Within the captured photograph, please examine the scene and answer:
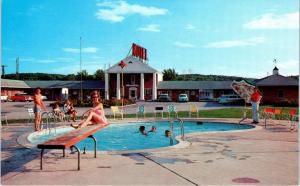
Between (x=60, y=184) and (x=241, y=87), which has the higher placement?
(x=241, y=87)

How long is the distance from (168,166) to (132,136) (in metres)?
10.8

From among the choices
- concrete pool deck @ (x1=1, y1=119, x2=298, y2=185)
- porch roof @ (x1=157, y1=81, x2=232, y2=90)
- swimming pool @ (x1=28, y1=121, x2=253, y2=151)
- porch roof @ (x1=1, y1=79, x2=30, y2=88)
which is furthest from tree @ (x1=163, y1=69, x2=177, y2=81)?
concrete pool deck @ (x1=1, y1=119, x2=298, y2=185)

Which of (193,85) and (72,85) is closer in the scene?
(193,85)

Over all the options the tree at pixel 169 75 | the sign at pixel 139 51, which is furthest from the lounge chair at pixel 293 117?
the tree at pixel 169 75

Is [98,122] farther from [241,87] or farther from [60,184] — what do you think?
[241,87]

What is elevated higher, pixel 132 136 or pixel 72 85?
pixel 72 85

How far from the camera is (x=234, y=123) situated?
21.6 metres

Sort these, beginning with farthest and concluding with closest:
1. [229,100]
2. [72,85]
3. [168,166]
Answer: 1. [72,85]
2. [229,100]
3. [168,166]

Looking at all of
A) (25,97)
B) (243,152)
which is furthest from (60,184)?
(25,97)

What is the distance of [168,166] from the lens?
903 centimetres

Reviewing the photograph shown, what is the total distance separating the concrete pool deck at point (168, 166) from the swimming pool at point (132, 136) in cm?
388

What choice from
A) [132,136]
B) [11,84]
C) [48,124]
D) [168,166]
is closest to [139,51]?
[11,84]

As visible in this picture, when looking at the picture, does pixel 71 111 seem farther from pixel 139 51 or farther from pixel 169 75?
pixel 169 75

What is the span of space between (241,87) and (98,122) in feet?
47.8
